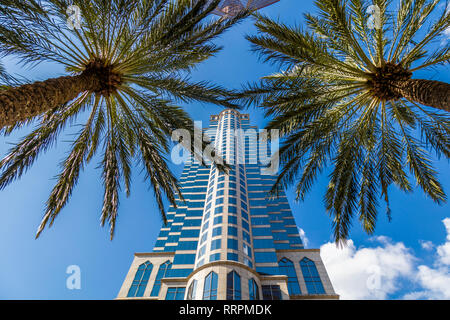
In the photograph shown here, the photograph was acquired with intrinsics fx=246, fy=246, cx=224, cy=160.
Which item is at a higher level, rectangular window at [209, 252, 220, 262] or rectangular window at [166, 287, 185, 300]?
rectangular window at [209, 252, 220, 262]

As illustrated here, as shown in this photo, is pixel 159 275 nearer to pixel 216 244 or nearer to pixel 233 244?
pixel 216 244

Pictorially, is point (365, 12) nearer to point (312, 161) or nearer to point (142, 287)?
point (312, 161)

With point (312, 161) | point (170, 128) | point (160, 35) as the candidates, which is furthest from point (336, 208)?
point (160, 35)

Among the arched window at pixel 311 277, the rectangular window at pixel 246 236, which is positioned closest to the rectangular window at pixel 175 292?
the rectangular window at pixel 246 236

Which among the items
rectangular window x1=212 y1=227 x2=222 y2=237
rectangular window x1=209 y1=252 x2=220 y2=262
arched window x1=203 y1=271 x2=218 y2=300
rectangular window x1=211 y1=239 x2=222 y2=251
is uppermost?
rectangular window x1=212 y1=227 x2=222 y2=237

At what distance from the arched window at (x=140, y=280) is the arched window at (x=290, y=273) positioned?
19972 millimetres

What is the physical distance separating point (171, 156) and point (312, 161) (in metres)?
4.58

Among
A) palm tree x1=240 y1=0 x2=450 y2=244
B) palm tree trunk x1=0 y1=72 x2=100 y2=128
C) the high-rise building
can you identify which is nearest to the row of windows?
the high-rise building

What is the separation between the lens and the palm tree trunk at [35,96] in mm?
4172

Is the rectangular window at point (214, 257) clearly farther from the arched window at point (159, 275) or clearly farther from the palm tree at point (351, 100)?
the palm tree at point (351, 100)

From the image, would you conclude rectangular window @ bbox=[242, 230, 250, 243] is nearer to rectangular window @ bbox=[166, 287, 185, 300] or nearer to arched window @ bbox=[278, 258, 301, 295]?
arched window @ bbox=[278, 258, 301, 295]

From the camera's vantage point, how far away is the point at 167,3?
642 cm

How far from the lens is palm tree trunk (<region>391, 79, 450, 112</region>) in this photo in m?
4.92

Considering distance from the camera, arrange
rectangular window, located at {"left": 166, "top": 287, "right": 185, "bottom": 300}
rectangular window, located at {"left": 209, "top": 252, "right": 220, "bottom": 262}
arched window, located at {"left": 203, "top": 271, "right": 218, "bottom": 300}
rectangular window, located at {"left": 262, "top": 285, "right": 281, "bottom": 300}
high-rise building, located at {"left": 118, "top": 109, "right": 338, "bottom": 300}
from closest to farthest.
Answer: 1. arched window, located at {"left": 203, "top": 271, "right": 218, "bottom": 300}
2. high-rise building, located at {"left": 118, "top": 109, "right": 338, "bottom": 300}
3. rectangular window, located at {"left": 209, "top": 252, "right": 220, "bottom": 262}
4. rectangular window, located at {"left": 262, "top": 285, "right": 281, "bottom": 300}
5. rectangular window, located at {"left": 166, "top": 287, "right": 185, "bottom": 300}
